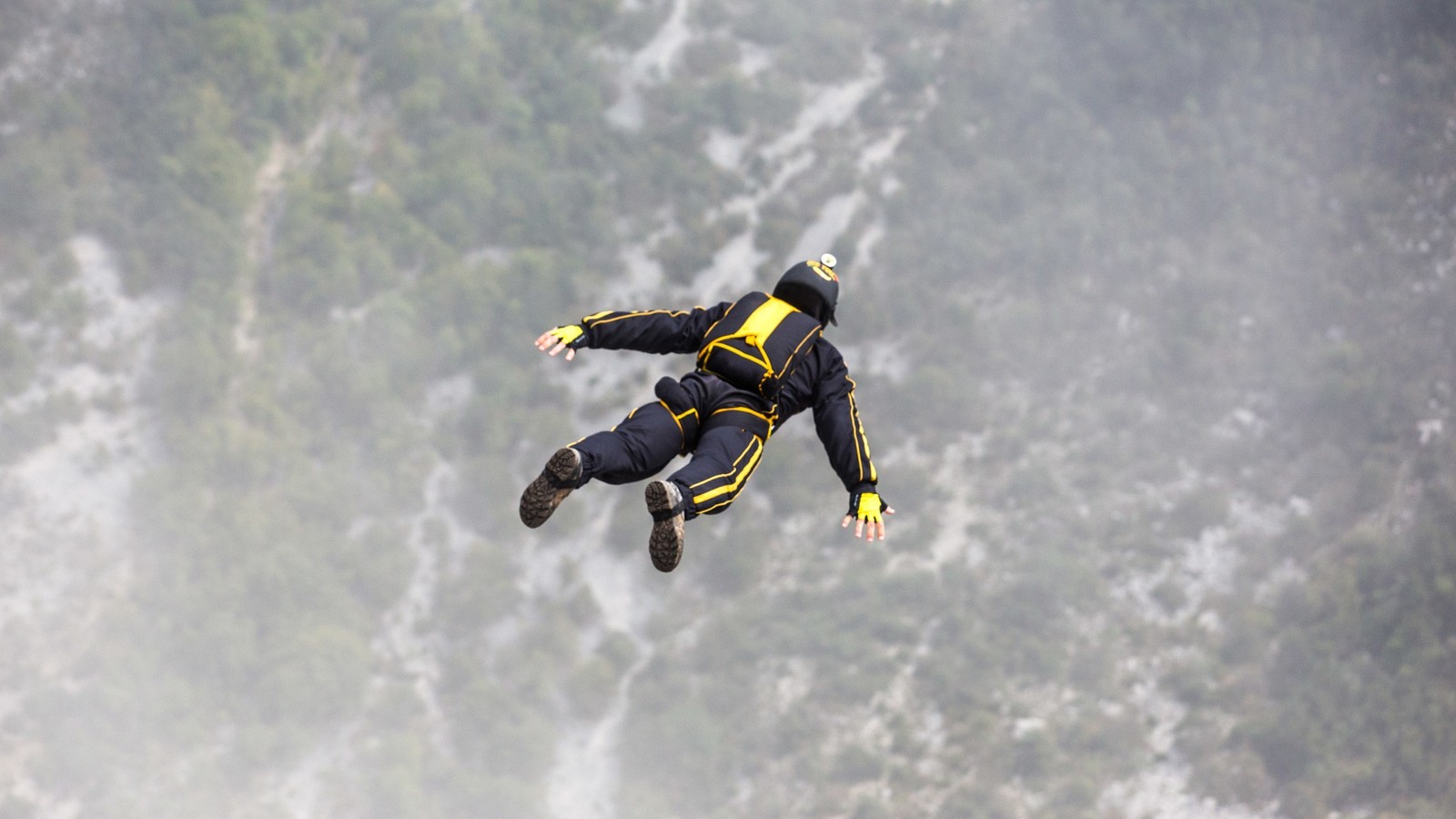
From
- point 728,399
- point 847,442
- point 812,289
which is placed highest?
point 812,289

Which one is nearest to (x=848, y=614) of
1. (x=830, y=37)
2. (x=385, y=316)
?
(x=385, y=316)

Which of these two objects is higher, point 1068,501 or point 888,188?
point 888,188

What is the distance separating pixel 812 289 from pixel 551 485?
133 inches

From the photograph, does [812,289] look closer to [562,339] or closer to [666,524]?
[562,339]

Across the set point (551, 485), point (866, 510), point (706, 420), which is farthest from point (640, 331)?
point (866, 510)

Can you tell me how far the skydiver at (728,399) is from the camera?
14.0m

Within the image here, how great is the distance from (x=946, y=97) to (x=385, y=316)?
2525 centimetres

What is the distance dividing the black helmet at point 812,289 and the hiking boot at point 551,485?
3.03 meters

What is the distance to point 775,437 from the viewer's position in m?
64.6

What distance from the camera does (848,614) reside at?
58.2 meters

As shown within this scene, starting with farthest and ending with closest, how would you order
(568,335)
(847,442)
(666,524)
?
(847,442) → (568,335) → (666,524)

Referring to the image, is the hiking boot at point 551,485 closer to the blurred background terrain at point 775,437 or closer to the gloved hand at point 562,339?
the gloved hand at point 562,339

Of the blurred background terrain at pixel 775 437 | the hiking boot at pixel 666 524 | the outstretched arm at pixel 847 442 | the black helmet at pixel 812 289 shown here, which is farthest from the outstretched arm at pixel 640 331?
the blurred background terrain at pixel 775 437

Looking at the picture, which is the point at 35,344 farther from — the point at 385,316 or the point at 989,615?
the point at 989,615
